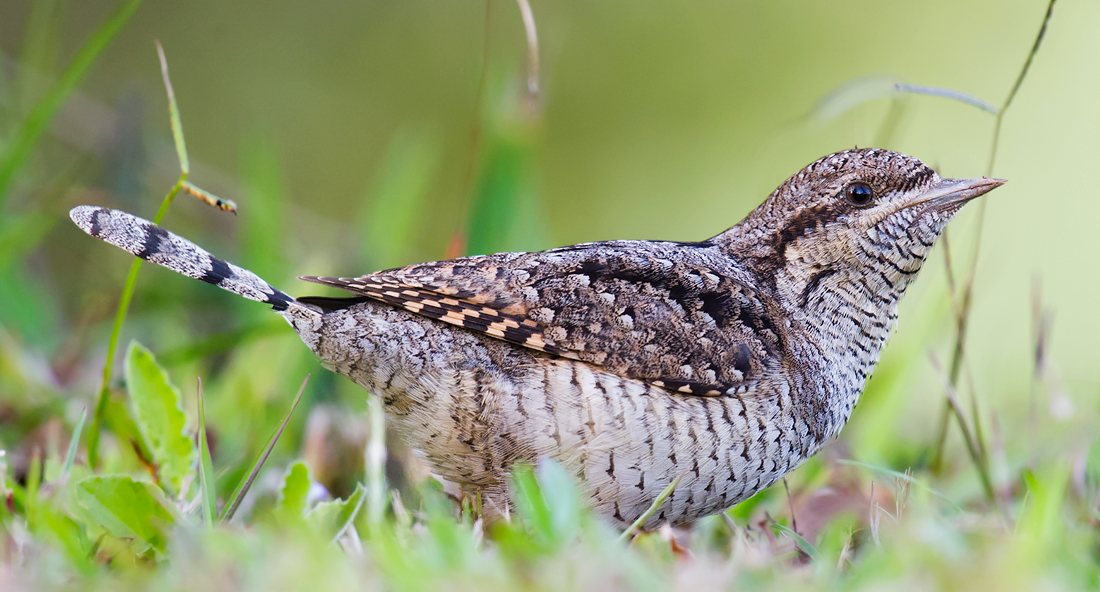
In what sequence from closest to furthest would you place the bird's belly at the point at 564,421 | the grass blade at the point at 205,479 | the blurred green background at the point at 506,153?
the grass blade at the point at 205,479, the bird's belly at the point at 564,421, the blurred green background at the point at 506,153

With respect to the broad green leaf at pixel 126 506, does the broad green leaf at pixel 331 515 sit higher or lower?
higher

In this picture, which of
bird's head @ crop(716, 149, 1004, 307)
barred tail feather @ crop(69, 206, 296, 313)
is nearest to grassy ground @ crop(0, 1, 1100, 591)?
barred tail feather @ crop(69, 206, 296, 313)

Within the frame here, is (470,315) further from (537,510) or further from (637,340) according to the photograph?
(537,510)

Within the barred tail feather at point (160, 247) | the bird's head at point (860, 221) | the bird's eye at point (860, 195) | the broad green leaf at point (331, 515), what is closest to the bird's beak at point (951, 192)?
the bird's head at point (860, 221)

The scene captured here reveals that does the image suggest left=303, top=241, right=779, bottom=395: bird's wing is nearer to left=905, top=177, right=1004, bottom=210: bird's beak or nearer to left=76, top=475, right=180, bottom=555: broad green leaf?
left=905, top=177, right=1004, bottom=210: bird's beak

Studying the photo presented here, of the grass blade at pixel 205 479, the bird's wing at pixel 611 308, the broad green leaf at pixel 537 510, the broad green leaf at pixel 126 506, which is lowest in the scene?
the broad green leaf at pixel 126 506

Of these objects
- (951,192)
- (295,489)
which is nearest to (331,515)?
(295,489)

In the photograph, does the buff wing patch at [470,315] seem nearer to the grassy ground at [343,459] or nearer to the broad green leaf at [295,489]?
the grassy ground at [343,459]

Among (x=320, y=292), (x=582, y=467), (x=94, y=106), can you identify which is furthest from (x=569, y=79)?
(x=582, y=467)
